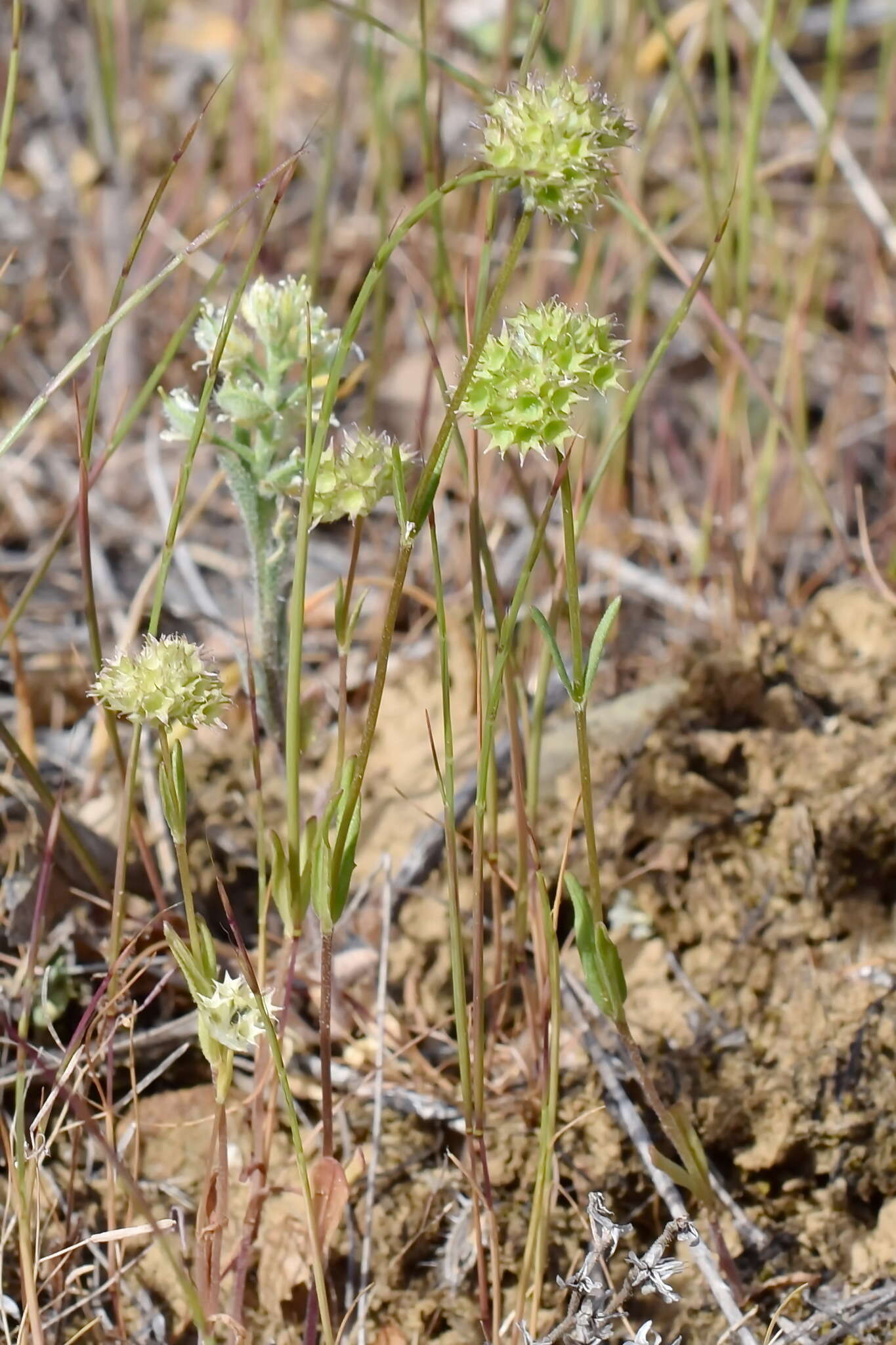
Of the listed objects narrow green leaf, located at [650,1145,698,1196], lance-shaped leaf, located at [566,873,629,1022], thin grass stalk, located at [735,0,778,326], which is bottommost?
narrow green leaf, located at [650,1145,698,1196]

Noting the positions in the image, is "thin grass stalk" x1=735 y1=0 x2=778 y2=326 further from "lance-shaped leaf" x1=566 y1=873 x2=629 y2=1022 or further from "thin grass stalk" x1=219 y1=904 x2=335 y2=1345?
"thin grass stalk" x1=219 y1=904 x2=335 y2=1345

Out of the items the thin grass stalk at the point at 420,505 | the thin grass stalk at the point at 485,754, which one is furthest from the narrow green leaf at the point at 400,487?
the thin grass stalk at the point at 485,754

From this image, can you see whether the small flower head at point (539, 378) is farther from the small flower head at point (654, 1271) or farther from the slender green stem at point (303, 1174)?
the small flower head at point (654, 1271)

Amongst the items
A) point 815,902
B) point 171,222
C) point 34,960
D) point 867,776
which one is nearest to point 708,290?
point 171,222

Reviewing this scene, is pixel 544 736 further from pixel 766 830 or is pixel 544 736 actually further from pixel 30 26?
pixel 30 26

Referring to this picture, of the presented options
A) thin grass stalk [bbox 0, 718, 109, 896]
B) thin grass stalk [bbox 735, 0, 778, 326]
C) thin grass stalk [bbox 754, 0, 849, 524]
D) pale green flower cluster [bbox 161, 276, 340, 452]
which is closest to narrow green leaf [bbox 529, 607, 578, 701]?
pale green flower cluster [bbox 161, 276, 340, 452]

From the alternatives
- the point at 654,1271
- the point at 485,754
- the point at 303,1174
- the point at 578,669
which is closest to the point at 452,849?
the point at 485,754
